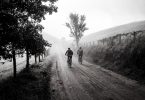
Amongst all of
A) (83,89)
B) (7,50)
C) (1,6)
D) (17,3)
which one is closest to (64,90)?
(83,89)

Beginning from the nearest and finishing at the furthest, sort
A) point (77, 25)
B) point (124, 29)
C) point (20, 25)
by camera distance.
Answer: point (20, 25) → point (77, 25) → point (124, 29)

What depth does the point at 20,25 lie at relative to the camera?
37.0ft

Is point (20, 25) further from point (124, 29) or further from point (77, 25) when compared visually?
point (124, 29)

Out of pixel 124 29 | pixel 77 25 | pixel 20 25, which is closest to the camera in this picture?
pixel 20 25

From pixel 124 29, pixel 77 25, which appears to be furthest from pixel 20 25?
pixel 124 29

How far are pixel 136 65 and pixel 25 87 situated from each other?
320 inches

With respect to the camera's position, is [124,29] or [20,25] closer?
[20,25]

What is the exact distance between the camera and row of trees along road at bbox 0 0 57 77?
802 centimetres

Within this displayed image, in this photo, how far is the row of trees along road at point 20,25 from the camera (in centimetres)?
802

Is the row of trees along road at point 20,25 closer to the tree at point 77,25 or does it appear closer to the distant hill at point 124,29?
the tree at point 77,25

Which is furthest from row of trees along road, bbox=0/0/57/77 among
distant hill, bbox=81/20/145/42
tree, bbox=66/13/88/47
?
distant hill, bbox=81/20/145/42

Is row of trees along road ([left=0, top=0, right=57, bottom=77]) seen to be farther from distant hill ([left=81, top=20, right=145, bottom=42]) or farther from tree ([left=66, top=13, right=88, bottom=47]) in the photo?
distant hill ([left=81, top=20, right=145, bottom=42])

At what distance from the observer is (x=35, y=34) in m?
11.9

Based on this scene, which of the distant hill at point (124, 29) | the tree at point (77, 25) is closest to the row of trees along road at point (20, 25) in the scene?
the tree at point (77, 25)
